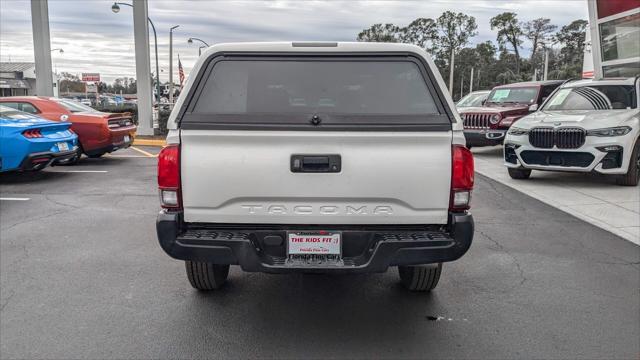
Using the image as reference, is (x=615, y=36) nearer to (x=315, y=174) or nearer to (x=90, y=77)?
(x=315, y=174)

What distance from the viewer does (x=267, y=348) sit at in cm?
345

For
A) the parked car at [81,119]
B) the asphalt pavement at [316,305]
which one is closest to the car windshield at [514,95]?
the asphalt pavement at [316,305]

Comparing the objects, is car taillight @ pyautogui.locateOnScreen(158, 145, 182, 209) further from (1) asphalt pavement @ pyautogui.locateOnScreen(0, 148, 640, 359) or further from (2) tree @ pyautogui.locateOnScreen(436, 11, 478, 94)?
(2) tree @ pyautogui.locateOnScreen(436, 11, 478, 94)

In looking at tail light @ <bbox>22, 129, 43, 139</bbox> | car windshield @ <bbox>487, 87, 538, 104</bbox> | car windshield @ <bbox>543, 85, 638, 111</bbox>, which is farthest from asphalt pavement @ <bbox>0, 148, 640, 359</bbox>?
car windshield @ <bbox>487, 87, 538, 104</bbox>

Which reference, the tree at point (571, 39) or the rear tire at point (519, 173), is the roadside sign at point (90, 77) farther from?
the rear tire at point (519, 173)

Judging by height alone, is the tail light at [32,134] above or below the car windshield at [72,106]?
below

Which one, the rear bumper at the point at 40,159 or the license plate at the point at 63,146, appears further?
the license plate at the point at 63,146

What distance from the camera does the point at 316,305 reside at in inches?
163

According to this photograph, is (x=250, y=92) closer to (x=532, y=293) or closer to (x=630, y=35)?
(x=532, y=293)

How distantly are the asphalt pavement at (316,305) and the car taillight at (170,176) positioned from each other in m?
0.95

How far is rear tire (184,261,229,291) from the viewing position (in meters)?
4.11

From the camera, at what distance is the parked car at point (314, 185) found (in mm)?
3289

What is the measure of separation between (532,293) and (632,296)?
0.78 m

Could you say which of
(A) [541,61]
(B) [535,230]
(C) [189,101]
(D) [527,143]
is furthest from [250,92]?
(A) [541,61]
